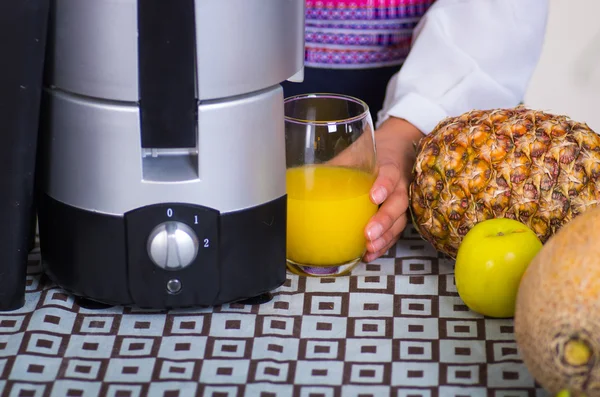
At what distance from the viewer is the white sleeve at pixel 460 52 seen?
1.21 meters

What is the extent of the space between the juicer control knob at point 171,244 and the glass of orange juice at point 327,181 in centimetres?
15

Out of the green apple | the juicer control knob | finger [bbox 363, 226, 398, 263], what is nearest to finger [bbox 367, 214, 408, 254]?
finger [bbox 363, 226, 398, 263]

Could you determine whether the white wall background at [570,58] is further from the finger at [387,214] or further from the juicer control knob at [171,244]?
the juicer control knob at [171,244]

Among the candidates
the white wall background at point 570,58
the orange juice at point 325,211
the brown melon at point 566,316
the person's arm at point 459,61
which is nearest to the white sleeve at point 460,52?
the person's arm at point 459,61

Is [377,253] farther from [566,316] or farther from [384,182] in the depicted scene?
[566,316]

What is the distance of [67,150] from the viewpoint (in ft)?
2.80

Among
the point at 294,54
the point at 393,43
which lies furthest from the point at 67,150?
the point at 393,43

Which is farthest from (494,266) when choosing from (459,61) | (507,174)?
(459,61)

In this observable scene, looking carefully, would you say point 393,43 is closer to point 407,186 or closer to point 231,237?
point 407,186

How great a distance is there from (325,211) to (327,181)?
0.10 feet

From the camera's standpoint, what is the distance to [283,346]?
862mm

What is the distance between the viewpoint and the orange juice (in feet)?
3.14

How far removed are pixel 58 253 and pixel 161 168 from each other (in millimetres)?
144

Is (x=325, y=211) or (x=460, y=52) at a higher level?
(x=460, y=52)
